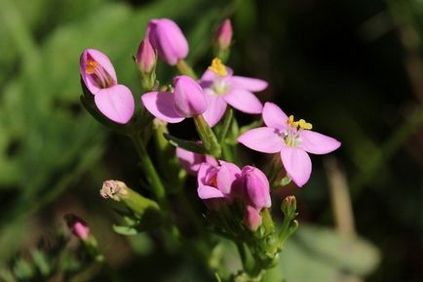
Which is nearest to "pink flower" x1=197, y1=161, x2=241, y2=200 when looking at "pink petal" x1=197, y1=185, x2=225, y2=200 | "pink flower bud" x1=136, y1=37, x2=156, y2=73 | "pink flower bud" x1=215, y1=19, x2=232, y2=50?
"pink petal" x1=197, y1=185, x2=225, y2=200

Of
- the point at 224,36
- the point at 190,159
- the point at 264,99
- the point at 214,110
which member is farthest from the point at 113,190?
the point at 264,99

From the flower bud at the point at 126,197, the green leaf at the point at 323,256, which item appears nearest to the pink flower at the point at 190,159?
the flower bud at the point at 126,197

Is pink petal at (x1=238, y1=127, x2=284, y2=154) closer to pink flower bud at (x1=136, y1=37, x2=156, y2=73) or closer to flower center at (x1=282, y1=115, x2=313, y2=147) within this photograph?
flower center at (x1=282, y1=115, x2=313, y2=147)

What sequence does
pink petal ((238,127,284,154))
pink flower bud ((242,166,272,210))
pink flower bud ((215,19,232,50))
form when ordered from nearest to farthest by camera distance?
1. pink flower bud ((242,166,272,210))
2. pink petal ((238,127,284,154))
3. pink flower bud ((215,19,232,50))

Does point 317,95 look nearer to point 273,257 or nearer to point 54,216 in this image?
point 54,216

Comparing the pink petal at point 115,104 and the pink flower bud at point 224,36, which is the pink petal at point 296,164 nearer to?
the pink petal at point 115,104

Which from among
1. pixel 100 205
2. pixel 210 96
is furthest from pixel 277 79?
pixel 210 96

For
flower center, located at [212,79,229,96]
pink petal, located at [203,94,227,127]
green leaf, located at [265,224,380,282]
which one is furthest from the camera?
green leaf, located at [265,224,380,282]

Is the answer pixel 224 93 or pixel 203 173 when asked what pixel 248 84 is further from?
pixel 203 173
